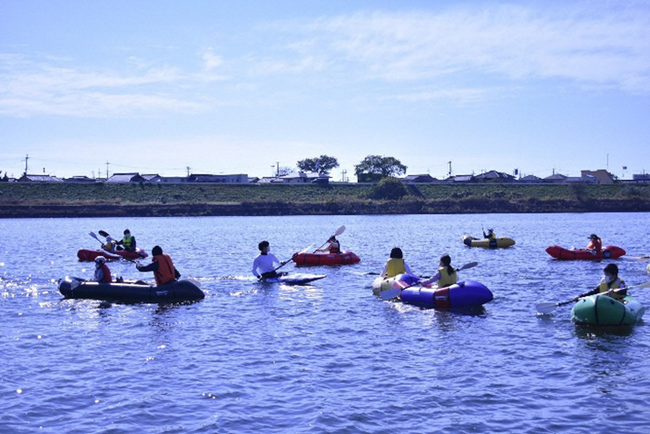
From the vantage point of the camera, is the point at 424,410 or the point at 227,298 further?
the point at 227,298

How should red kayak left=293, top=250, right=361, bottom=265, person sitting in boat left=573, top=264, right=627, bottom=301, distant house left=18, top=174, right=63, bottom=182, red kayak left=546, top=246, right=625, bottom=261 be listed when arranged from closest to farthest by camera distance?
person sitting in boat left=573, top=264, right=627, bottom=301
red kayak left=293, top=250, right=361, bottom=265
red kayak left=546, top=246, right=625, bottom=261
distant house left=18, top=174, right=63, bottom=182

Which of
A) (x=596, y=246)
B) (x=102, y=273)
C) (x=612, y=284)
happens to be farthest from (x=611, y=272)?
(x=596, y=246)

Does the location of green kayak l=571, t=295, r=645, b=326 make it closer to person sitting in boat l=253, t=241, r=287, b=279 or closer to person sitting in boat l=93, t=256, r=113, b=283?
person sitting in boat l=253, t=241, r=287, b=279

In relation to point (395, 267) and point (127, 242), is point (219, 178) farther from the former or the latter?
point (395, 267)

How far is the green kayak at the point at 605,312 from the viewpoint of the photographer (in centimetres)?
1634

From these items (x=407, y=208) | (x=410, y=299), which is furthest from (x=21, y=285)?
(x=407, y=208)

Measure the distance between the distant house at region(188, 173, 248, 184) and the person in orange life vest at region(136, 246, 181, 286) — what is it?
11044 cm

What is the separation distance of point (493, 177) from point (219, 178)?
54.9m

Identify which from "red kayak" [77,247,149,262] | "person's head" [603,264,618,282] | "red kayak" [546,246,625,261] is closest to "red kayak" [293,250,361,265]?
"red kayak" [77,247,149,262]

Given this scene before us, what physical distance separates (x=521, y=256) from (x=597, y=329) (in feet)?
70.8

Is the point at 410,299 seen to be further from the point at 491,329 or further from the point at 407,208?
the point at 407,208

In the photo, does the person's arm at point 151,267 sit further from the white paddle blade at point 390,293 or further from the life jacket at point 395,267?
the life jacket at point 395,267

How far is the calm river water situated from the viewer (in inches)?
430

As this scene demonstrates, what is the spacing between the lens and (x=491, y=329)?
17.2 m
